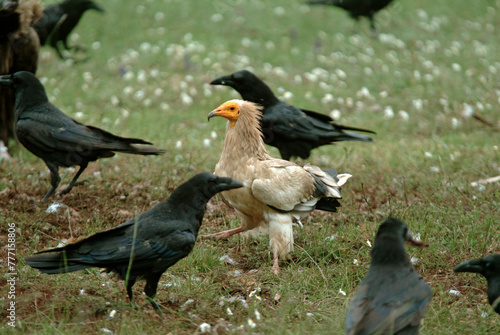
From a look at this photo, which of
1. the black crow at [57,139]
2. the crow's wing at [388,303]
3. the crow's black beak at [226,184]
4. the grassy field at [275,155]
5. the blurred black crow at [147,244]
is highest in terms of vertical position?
the crow's black beak at [226,184]

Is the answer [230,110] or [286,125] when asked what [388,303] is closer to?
[230,110]

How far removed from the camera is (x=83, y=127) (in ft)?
18.2

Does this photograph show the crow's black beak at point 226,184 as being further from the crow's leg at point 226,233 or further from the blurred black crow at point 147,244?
the crow's leg at point 226,233

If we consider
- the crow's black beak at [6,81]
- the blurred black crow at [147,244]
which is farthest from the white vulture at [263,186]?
the crow's black beak at [6,81]

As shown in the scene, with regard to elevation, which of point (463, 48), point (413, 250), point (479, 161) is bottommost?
point (463, 48)

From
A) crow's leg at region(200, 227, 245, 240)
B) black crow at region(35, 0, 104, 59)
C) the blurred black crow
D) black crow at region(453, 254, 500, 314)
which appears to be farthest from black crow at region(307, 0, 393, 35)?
black crow at region(453, 254, 500, 314)

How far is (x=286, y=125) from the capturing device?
6.32 metres

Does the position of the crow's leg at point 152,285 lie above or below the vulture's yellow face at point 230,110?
below

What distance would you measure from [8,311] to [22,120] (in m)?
2.39

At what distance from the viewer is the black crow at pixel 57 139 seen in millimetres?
5363

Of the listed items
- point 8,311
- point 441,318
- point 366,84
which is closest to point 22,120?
point 8,311

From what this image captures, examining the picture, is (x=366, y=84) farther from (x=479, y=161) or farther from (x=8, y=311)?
(x=8, y=311)

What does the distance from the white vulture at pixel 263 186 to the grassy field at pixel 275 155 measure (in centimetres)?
22

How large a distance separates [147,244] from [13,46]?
12.9 feet
